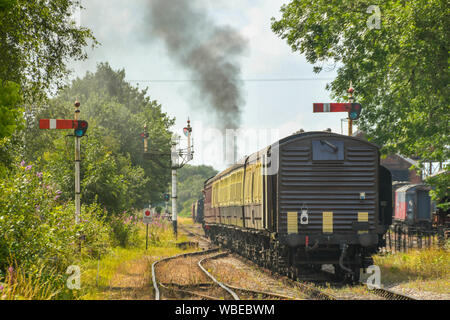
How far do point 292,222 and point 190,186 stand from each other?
393 ft

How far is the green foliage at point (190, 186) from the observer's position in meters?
120

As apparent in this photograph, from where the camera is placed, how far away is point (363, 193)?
1359 cm

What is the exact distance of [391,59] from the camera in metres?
16.8

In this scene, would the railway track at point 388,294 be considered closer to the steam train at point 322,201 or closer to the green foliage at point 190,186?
the steam train at point 322,201

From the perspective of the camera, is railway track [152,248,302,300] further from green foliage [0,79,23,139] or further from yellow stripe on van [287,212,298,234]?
green foliage [0,79,23,139]

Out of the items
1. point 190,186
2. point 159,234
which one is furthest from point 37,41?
point 190,186

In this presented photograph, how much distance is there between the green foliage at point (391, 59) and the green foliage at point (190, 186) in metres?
88.8

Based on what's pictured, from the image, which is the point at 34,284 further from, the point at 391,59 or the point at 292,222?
the point at 391,59

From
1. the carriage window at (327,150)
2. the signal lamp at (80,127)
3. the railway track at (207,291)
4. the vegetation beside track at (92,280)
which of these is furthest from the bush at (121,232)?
the carriage window at (327,150)

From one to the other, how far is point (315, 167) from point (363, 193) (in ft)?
4.48

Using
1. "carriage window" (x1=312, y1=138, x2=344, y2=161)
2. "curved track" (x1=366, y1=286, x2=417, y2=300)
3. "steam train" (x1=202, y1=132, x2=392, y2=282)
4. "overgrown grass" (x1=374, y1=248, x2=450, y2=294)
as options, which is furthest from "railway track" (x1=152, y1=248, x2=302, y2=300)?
"carriage window" (x1=312, y1=138, x2=344, y2=161)

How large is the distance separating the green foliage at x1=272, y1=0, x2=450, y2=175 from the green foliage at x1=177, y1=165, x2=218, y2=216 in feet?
291
